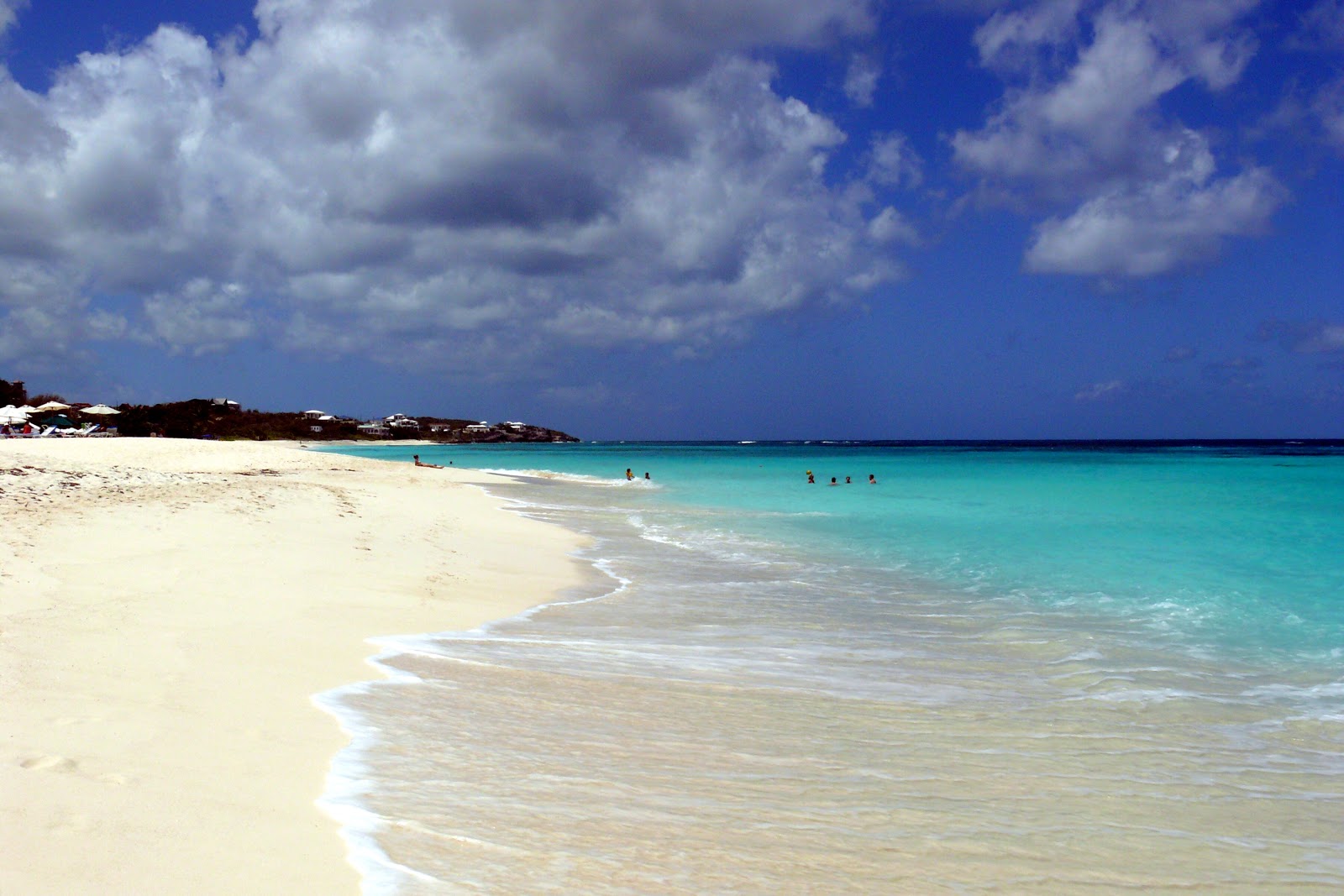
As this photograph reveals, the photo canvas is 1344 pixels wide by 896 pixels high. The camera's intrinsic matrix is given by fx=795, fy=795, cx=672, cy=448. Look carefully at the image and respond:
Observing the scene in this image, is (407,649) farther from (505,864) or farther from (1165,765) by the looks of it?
(1165,765)

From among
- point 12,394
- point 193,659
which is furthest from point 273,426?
point 193,659

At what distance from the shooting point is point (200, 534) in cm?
1075

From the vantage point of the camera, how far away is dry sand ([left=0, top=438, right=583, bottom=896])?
3.07m

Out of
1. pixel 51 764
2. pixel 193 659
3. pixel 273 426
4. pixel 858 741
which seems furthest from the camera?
pixel 273 426

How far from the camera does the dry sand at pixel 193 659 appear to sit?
10.1ft

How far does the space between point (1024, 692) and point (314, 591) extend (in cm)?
719

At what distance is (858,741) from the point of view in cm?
525

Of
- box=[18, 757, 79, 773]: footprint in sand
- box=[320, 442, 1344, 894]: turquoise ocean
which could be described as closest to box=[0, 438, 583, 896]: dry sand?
box=[18, 757, 79, 773]: footprint in sand

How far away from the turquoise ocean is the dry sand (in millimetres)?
356

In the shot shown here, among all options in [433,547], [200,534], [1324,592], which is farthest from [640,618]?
[1324,592]

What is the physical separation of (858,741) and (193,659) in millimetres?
4699

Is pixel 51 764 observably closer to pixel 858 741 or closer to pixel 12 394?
pixel 858 741

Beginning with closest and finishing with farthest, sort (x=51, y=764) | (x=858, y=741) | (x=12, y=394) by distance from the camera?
(x=51, y=764) < (x=858, y=741) < (x=12, y=394)

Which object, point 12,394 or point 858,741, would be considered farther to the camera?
point 12,394
